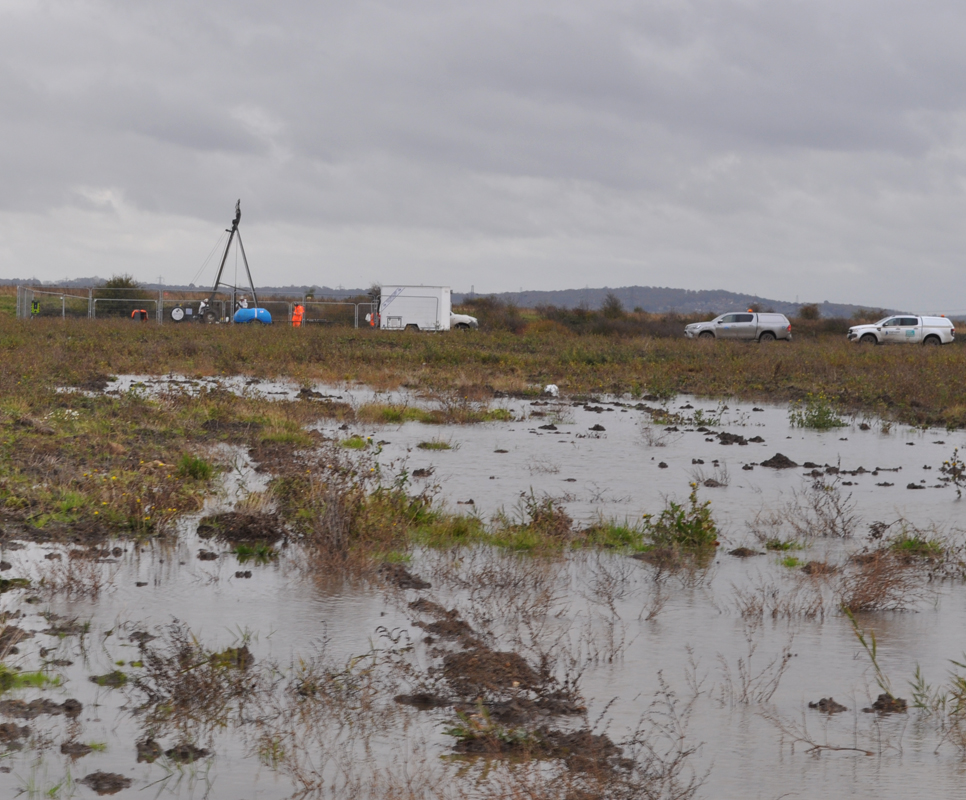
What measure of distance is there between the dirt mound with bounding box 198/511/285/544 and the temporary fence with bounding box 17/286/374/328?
1441 inches

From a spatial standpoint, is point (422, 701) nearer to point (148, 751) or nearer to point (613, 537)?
point (148, 751)

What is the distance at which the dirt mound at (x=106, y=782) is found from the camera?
4109 mm

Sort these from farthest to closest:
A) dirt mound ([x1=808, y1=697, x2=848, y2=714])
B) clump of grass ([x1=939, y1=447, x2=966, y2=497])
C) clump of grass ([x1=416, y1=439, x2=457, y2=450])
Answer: clump of grass ([x1=416, y1=439, x2=457, y2=450]) < clump of grass ([x1=939, y1=447, x2=966, y2=497]) < dirt mound ([x1=808, y1=697, x2=848, y2=714])

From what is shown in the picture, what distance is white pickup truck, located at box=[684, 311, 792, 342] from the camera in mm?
45188

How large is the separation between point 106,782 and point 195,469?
6288 mm

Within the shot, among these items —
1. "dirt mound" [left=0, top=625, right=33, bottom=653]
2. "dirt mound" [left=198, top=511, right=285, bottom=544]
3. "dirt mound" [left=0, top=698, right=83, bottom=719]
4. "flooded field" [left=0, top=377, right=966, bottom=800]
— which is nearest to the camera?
"flooded field" [left=0, top=377, right=966, bottom=800]

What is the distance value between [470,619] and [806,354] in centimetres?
2640

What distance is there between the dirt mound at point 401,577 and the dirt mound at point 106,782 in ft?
9.86

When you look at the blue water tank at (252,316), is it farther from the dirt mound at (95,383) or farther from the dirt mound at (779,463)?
the dirt mound at (779,463)

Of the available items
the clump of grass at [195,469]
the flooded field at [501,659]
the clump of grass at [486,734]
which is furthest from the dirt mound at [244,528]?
the clump of grass at [486,734]

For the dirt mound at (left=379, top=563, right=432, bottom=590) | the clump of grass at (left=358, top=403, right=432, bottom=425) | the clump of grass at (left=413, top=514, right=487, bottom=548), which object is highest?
the clump of grass at (left=358, top=403, right=432, bottom=425)

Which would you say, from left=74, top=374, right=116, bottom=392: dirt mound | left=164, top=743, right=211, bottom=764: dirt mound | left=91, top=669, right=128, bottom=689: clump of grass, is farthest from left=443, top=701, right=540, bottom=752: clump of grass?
left=74, top=374, right=116, bottom=392: dirt mound

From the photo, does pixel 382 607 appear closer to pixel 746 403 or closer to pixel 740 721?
pixel 740 721

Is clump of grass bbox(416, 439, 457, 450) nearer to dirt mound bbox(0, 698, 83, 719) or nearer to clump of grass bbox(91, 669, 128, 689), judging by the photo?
clump of grass bbox(91, 669, 128, 689)
